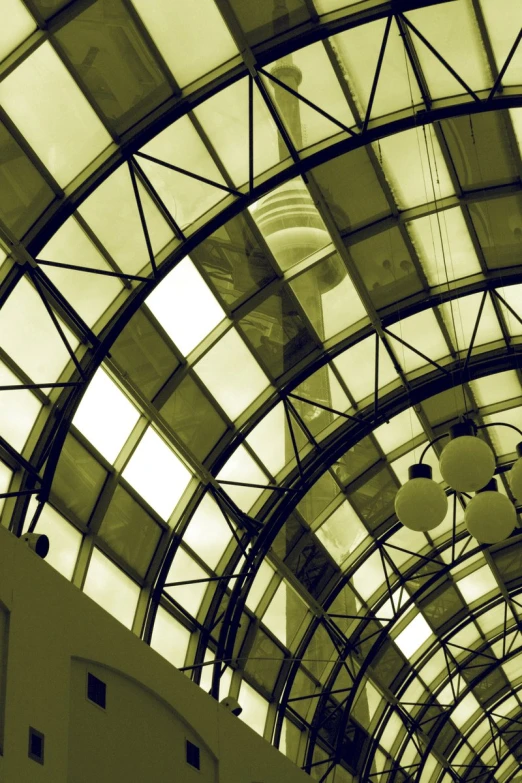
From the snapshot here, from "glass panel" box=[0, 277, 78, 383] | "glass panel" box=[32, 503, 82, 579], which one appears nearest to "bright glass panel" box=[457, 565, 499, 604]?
"glass panel" box=[32, 503, 82, 579]

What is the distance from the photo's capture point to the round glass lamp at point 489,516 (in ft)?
38.1

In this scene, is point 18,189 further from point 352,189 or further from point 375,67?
point 352,189

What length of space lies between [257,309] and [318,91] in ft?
16.7

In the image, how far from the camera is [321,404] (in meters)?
24.9

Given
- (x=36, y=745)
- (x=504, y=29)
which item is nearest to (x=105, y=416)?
(x=36, y=745)

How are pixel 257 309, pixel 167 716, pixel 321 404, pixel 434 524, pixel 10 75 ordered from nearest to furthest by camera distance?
pixel 434 524
pixel 10 75
pixel 167 716
pixel 257 309
pixel 321 404

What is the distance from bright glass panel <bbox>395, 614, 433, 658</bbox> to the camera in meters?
35.2

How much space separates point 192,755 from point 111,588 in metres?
4.87

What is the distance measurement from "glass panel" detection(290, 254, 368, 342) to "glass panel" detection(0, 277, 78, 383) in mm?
5741

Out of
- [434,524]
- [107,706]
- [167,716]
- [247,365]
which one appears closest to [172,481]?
[247,365]

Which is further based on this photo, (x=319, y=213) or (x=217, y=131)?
(x=319, y=213)

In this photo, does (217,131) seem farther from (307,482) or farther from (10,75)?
(307,482)

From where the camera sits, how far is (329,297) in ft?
73.5

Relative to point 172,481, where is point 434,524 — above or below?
below
